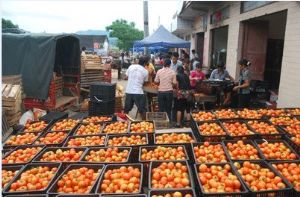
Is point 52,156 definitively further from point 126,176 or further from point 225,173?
point 225,173

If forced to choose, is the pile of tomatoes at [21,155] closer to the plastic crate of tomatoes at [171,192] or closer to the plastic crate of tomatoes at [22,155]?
the plastic crate of tomatoes at [22,155]

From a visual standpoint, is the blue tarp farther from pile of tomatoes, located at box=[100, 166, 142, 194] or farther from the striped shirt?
pile of tomatoes, located at box=[100, 166, 142, 194]

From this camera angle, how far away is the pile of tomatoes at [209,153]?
4175mm

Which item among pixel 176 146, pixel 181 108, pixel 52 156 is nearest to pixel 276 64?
pixel 181 108

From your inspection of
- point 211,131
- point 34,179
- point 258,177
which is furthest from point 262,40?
point 34,179

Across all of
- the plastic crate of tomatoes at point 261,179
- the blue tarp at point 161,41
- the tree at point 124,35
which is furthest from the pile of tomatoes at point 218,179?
the tree at point 124,35

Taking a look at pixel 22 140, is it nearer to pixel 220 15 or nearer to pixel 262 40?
pixel 262 40

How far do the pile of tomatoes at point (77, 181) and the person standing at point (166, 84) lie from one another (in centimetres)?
513

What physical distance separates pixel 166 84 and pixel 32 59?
184 inches

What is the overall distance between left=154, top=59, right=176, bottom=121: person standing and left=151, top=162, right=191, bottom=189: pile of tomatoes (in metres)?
4.87

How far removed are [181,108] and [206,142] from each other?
15.1ft

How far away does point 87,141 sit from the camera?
5113mm

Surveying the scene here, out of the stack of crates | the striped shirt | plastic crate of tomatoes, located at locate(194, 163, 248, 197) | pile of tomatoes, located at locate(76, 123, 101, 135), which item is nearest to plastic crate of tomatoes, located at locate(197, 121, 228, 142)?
plastic crate of tomatoes, located at locate(194, 163, 248, 197)

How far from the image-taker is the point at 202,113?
652 centimetres
